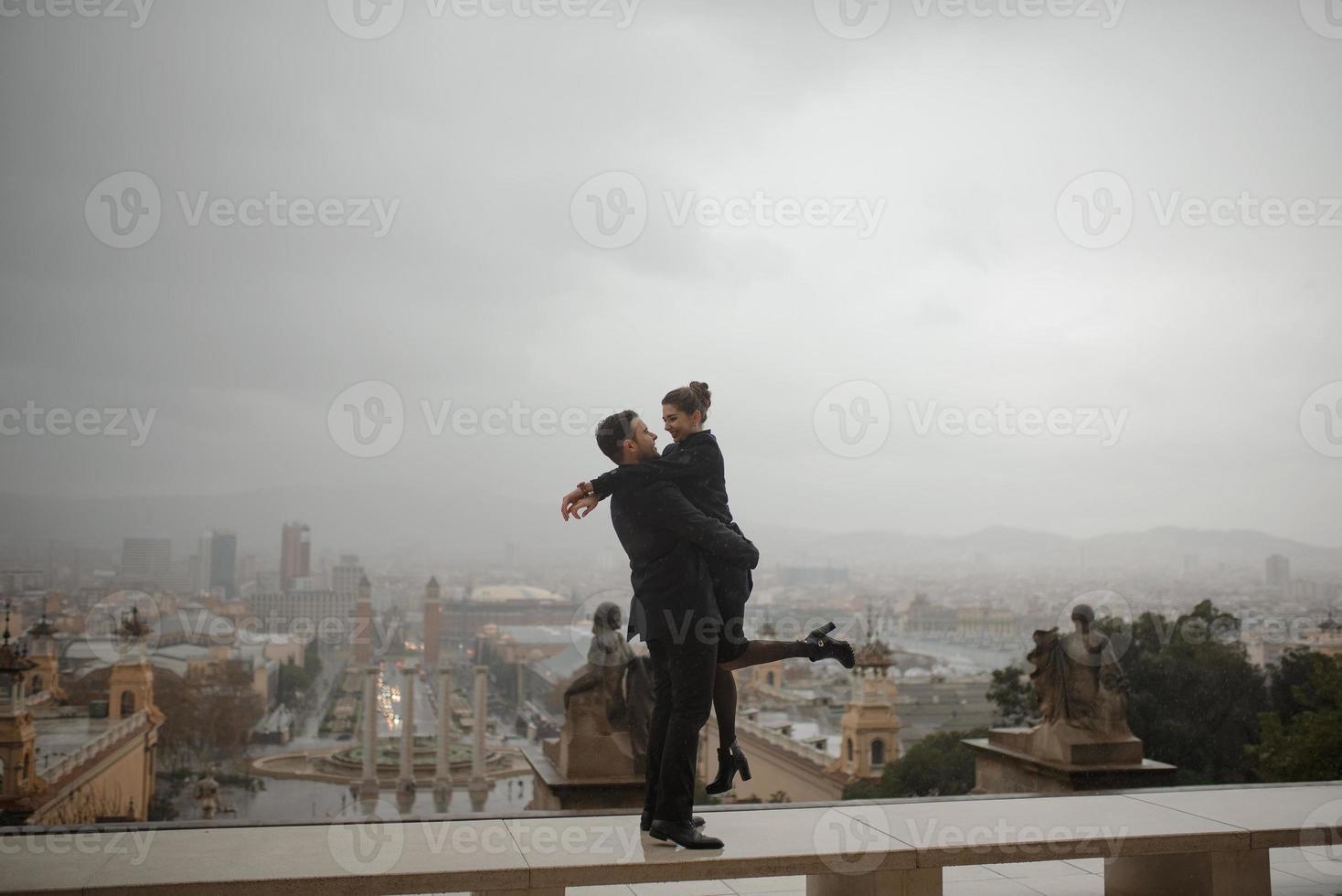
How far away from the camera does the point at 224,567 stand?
13.6m

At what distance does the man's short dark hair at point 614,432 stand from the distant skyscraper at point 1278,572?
14.2 m

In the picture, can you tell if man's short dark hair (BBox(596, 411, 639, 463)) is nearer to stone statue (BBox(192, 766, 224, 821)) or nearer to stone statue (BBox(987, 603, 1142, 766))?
stone statue (BBox(987, 603, 1142, 766))

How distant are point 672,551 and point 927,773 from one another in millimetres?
15316

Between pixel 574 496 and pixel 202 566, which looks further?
pixel 202 566

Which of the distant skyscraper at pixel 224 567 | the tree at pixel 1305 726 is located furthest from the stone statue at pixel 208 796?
the tree at pixel 1305 726

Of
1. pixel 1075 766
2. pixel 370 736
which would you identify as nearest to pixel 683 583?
pixel 1075 766

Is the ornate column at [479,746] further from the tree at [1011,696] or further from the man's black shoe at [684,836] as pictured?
the man's black shoe at [684,836]

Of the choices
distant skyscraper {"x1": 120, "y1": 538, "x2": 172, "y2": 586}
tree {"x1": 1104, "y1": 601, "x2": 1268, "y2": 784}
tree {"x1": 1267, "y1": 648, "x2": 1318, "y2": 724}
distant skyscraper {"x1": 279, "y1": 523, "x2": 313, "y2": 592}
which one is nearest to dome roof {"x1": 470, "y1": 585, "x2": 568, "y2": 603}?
distant skyscraper {"x1": 279, "y1": 523, "x2": 313, "y2": 592}

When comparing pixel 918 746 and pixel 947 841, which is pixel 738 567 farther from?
pixel 918 746

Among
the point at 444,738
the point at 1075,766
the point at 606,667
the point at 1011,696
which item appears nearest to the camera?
the point at 606,667

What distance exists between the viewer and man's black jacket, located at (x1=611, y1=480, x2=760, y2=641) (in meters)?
3.08

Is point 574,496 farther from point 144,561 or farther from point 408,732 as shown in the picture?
point 408,732

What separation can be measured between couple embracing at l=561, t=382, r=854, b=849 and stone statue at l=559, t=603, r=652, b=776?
188cm

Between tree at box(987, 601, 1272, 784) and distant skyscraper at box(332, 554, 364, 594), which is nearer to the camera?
distant skyscraper at box(332, 554, 364, 594)
